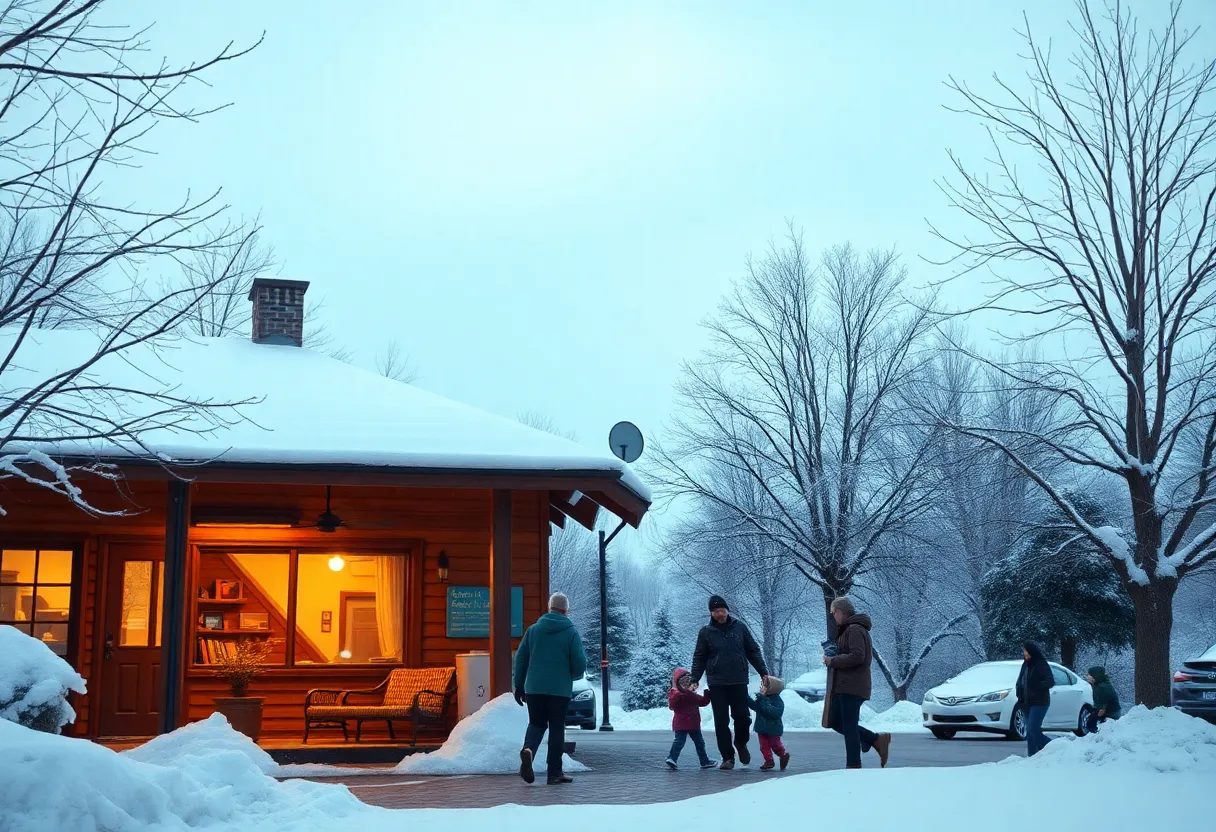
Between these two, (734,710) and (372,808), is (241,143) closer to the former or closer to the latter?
(372,808)

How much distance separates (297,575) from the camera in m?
14.2

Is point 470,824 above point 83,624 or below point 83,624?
below

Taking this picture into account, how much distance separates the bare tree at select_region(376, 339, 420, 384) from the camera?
43.4 meters

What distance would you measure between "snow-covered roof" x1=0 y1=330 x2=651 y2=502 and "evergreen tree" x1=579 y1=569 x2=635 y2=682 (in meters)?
31.6

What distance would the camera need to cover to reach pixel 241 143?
345 inches

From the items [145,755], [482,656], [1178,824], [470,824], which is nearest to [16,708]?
[145,755]

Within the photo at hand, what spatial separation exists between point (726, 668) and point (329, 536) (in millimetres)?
5458

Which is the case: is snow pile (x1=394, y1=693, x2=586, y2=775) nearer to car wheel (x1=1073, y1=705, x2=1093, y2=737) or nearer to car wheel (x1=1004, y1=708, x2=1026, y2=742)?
car wheel (x1=1004, y1=708, x2=1026, y2=742)

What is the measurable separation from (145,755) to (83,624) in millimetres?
4198

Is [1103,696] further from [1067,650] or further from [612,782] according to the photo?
[1067,650]

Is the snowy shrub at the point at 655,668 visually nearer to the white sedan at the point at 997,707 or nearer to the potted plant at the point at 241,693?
the white sedan at the point at 997,707

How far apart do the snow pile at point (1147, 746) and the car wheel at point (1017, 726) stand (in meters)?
10.1

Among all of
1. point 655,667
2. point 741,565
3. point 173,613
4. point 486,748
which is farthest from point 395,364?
point 486,748

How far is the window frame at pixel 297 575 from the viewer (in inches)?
552
